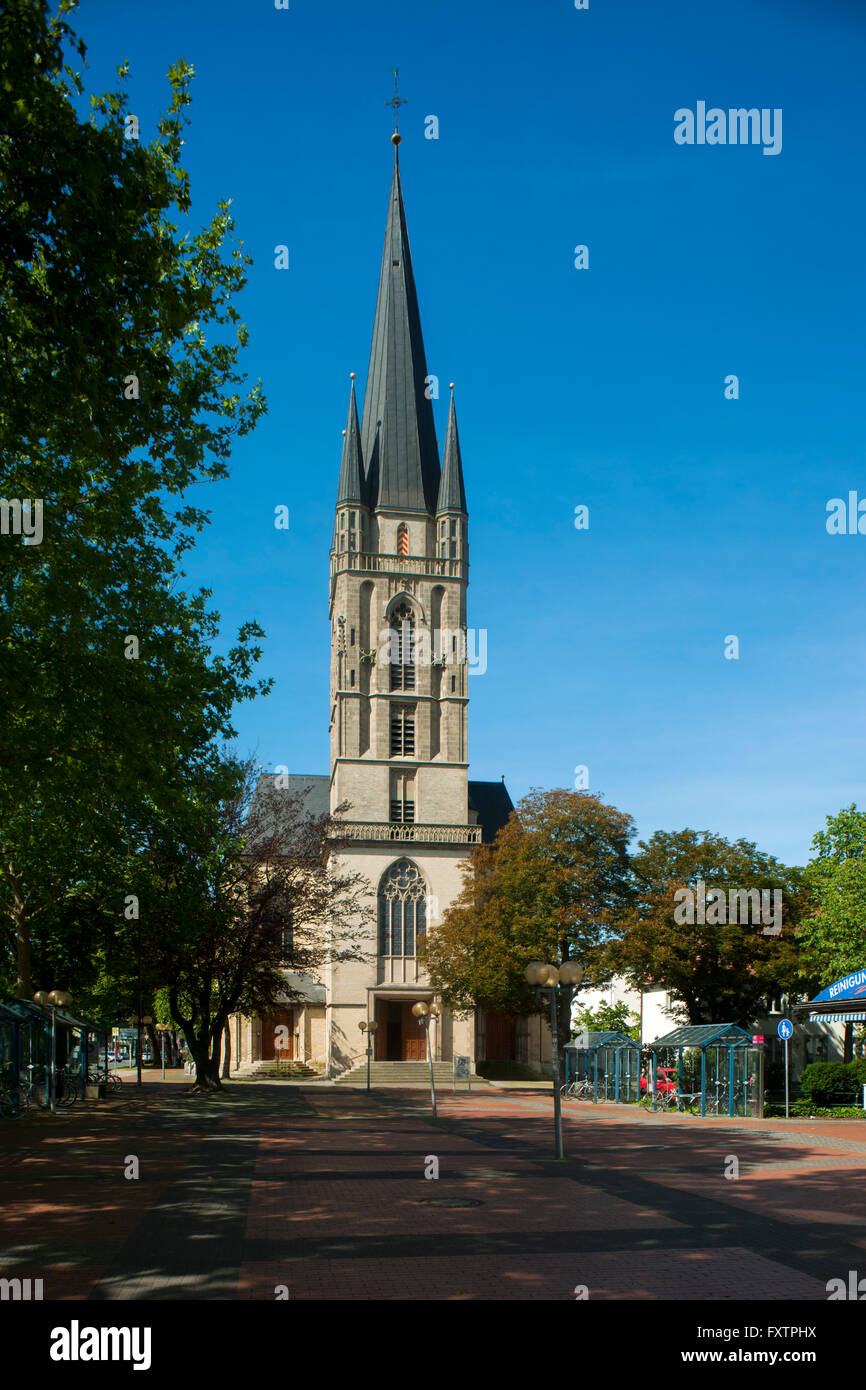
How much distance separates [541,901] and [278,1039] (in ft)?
83.0

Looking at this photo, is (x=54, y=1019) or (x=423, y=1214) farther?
(x=54, y=1019)

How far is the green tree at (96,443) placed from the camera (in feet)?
40.4

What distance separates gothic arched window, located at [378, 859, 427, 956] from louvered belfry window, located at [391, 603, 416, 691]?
994 cm

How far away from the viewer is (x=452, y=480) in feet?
218

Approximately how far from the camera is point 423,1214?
1308 centimetres

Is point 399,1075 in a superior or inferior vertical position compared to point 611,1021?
superior

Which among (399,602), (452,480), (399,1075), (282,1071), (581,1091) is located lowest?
(282,1071)

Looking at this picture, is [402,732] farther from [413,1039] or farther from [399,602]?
[413,1039]

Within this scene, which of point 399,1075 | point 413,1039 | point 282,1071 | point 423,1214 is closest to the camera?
point 423,1214

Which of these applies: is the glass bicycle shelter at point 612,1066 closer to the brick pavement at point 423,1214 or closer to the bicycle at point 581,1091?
the bicycle at point 581,1091

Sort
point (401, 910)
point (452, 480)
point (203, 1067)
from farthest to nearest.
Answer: point (452, 480), point (401, 910), point (203, 1067)

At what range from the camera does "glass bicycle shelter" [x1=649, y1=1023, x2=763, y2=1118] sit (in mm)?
31766

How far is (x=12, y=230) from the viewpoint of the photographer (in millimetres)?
12477

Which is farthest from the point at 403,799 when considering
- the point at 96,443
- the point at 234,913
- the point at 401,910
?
the point at 96,443
